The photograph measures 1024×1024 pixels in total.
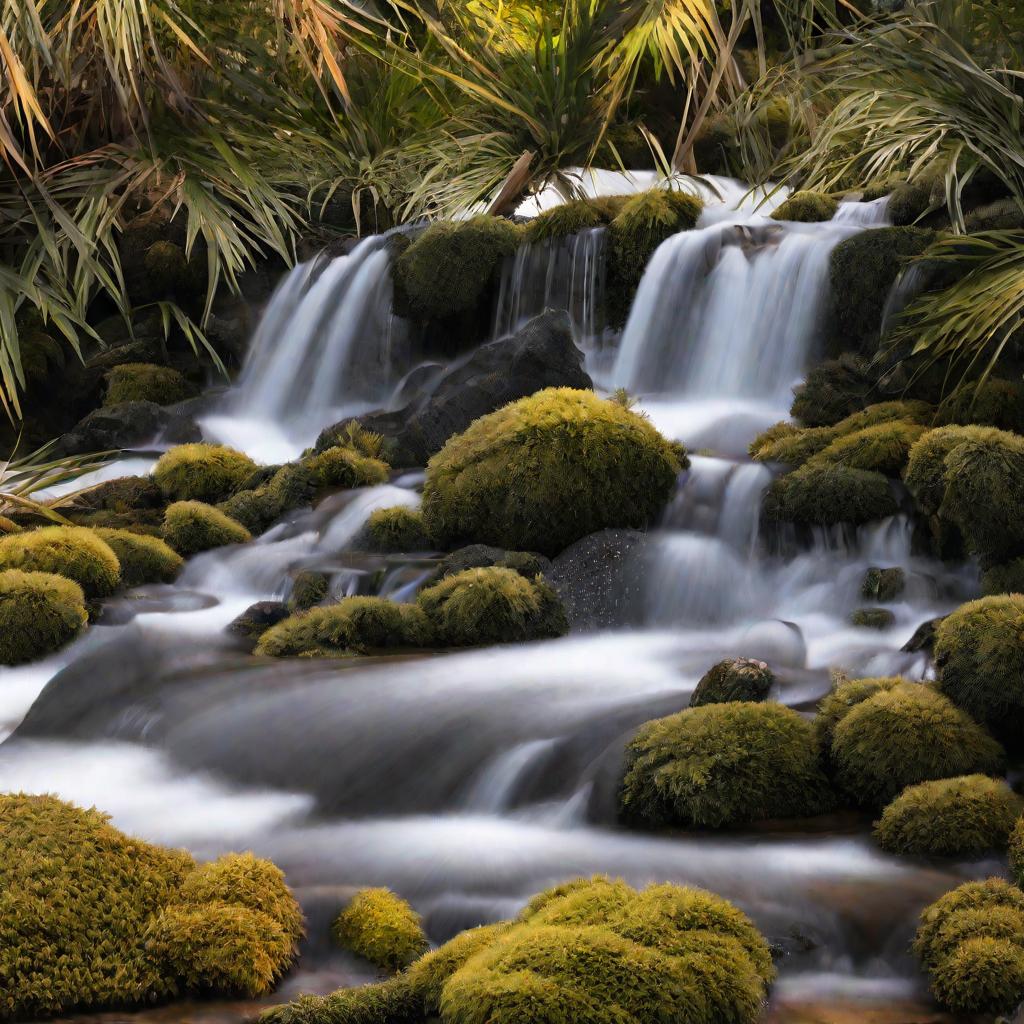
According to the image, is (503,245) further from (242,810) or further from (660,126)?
(242,810)

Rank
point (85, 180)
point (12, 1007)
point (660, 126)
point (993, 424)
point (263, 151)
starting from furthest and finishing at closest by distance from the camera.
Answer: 1. point (660, 126)
2. point (263, 151)
3. point (85, 180)
4. point (993, 424)
5. point (12, 1007)

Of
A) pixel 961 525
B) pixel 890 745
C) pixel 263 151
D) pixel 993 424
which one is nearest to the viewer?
pixel 890 745

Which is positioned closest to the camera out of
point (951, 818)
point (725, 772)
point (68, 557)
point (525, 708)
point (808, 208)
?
point (951, 818)

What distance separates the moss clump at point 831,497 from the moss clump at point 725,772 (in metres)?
2.85

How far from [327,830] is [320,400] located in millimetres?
8269

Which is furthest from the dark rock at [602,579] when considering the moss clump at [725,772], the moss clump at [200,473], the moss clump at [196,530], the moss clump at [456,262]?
the moss clump at [456,262]

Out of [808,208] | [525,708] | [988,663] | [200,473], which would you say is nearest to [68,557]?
[200,473]

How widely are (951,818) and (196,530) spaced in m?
6.24

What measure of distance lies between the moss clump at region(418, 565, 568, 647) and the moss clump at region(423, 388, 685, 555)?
0.87m

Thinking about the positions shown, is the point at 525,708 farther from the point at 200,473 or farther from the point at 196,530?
the point at 200,473

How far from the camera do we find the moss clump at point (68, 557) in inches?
335

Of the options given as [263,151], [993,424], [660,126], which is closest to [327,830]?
[993,424]

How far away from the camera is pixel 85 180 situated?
12117mm

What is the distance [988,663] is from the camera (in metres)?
5.67
